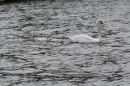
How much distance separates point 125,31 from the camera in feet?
96.6

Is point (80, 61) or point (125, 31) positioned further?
point (125, 31)

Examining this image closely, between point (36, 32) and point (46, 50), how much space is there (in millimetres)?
6974

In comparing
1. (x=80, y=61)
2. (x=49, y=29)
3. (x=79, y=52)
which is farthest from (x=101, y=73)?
(x=49, y=29)

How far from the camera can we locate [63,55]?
21750 mm

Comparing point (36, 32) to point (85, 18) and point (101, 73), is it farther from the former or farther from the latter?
point (101, 73)

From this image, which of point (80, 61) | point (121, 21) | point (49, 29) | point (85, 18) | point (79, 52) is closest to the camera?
point (80, 61)

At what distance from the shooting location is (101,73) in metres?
18.0

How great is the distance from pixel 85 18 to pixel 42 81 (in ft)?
71.3

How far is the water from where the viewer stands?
17.2 m

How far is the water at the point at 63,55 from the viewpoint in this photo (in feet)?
56.3

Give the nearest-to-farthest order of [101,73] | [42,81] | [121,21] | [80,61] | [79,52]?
[42,81]
[101,73]
[80,61]
[79,52]
[121,21]

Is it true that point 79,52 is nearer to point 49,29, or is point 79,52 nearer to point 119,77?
point 119,77

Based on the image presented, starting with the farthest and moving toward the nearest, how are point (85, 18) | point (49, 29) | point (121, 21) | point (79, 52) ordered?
point (85, 18) < point (121, 21) < point (49, 29) < point (79, 52)

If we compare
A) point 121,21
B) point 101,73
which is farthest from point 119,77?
point 121,21
